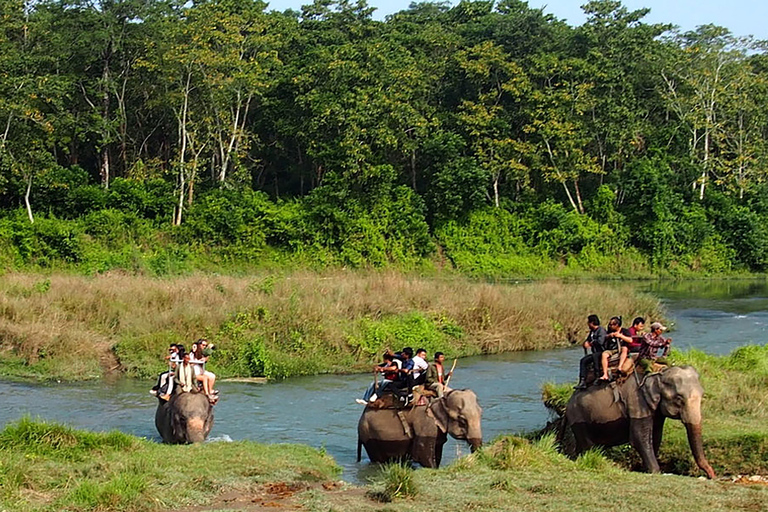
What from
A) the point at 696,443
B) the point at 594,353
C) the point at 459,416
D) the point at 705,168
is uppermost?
the point at 705,168

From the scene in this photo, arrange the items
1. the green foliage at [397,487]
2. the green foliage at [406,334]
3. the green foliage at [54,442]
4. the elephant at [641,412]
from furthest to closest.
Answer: the green foliage at [406,334] → the elephant at [641,412] → the green foliage at [54,442] → the green foliage at [397,487]

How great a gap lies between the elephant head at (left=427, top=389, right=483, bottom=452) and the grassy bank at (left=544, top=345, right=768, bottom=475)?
7.17 ft

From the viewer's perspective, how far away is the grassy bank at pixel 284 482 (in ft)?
38.3

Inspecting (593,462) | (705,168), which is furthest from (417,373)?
(705,168)

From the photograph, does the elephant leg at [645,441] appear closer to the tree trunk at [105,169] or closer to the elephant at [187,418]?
the elephant at [187,418]

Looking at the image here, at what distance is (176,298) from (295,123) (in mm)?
24130

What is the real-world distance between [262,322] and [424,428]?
11476 mm

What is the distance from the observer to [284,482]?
1329cm

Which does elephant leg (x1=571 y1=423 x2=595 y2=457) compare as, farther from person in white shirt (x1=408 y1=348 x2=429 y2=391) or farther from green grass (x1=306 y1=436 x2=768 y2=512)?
person in white shirt (x1=408 y1=348 x2=429 y2=391)

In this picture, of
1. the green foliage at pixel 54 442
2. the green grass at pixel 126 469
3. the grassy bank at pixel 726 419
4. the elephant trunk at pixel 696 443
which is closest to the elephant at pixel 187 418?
the green grass at pixel 126 469

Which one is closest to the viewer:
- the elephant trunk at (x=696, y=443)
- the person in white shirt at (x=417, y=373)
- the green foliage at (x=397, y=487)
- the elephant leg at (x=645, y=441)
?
the green foliage at (x=397, y=487)

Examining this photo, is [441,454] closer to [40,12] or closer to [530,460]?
[530,460]

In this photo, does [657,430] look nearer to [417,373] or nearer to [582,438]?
[582,438]

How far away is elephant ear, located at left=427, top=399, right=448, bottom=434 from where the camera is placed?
15.3 m
